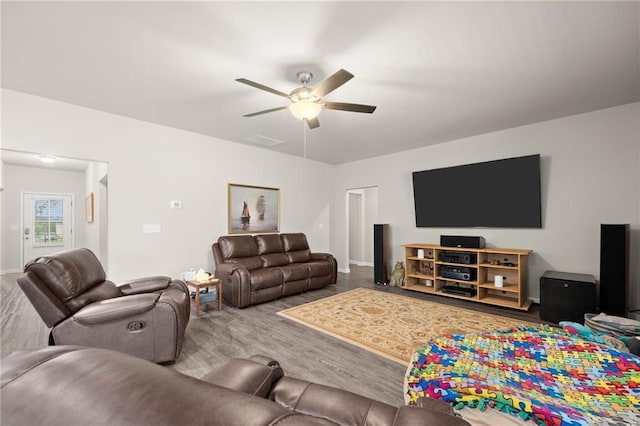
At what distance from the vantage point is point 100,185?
5020 millimetres

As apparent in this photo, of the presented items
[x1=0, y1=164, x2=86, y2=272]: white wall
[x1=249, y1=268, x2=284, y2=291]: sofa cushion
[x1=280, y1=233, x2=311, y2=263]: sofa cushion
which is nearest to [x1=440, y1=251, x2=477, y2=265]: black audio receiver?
[x1=280, y1=233, x2=311, y2=263]: sofa cushion

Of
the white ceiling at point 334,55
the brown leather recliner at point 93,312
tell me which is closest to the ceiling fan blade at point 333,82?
the white ceiling at point 334,55

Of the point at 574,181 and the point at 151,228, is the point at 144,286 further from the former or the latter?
the point at 574,181

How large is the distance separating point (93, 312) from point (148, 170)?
2495 mm

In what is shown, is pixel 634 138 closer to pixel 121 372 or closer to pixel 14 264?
pixel 121 372

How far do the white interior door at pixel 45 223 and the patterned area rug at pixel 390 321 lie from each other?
288 inches

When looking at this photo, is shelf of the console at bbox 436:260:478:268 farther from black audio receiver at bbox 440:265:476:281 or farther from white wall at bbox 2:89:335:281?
white wall at bbox 2:89:335:281

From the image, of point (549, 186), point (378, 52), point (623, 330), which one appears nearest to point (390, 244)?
point (549, 186)

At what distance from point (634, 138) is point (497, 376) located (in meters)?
4.06

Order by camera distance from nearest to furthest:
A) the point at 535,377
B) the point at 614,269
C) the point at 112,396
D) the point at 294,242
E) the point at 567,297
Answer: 1. the point at 112,396
2. the point at 535,377
3. the point at 614,269
4. the point at 567,297
5. the point at 294,242

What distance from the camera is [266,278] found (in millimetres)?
Result: 4078

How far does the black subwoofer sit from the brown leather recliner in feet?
13.6

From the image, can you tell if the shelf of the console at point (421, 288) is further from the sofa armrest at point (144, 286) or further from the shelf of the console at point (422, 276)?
the sofa armrest at point (144, 286)

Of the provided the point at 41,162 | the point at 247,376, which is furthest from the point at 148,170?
the point at 41,162
